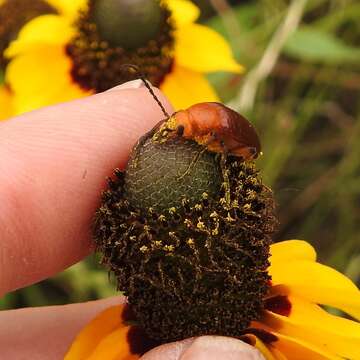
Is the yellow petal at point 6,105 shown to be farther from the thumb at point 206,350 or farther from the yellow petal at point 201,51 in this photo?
the thumb at point 206,350

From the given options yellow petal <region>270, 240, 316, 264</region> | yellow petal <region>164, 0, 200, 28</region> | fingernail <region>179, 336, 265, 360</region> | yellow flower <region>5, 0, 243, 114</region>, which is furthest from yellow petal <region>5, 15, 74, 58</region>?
fingernail <region>179, 336, 265, 360</region>

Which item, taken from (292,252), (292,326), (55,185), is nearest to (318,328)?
(292,326)

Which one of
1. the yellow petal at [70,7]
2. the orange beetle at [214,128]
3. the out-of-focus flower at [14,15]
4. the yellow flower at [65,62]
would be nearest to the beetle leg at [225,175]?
the orange beetle at [214,128]

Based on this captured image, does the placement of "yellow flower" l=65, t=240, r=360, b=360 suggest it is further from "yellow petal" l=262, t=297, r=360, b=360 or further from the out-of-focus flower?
the out-of-focus flower

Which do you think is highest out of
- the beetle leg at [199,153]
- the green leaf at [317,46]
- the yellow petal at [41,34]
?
the yellow petal at [41,34]

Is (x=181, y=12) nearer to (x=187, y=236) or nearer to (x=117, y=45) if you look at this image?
(x=117, y=45)

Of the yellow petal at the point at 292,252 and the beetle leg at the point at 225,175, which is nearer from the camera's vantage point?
the beetle leg at the point at 225,175

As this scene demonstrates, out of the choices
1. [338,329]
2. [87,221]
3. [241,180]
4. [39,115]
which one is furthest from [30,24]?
[338,329]
